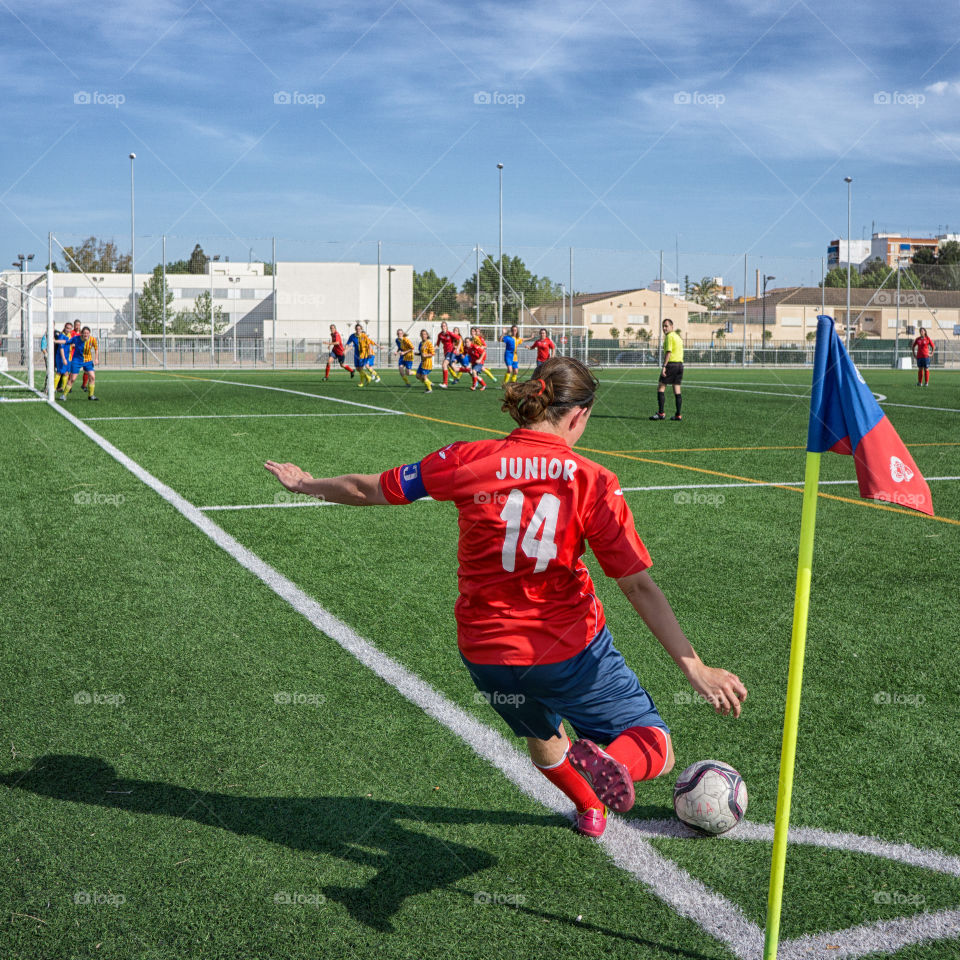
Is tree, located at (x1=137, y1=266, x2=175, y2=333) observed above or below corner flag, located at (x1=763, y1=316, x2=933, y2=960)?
above

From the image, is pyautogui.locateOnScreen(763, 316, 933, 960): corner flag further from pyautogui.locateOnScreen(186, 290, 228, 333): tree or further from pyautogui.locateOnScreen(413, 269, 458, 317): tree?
pyautogui.locateOnScreen(186, 290, 228, 333): tree

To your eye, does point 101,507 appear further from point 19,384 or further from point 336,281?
point 336,281

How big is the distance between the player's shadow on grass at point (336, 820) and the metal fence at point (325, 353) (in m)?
39.7

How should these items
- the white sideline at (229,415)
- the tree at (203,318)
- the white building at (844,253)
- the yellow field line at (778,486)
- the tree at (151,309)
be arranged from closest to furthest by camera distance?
1. the yellow field line at (778,486)
2. the white sideline at (229,415)
3. the tree at (151,309)
4. the tree at (203,318)
5. the white building at (844,253)

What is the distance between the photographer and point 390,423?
17.8 meters

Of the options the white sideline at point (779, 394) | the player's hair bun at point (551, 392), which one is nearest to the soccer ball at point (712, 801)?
the player's hair bun at point (551, 392)

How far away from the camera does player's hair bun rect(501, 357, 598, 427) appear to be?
2.88 m

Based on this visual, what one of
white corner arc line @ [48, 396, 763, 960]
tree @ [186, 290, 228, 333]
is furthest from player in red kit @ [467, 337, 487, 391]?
tree @ [186, 290, 228, 333]

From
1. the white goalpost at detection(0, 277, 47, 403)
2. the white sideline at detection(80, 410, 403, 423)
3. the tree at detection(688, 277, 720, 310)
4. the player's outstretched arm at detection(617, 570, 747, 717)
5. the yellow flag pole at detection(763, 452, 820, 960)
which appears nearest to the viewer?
the yellow flag pole at detection(763, 452, 820, 960)

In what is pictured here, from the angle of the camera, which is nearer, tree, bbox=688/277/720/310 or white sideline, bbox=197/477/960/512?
white sideline, bbox=197/477/960/512

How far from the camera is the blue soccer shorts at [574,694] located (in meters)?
2.95

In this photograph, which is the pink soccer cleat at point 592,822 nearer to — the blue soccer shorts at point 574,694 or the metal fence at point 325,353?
the blue soccer shorts at point 574,694

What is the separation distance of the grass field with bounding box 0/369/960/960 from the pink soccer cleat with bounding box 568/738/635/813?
323 mm

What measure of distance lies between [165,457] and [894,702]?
10102 millimetres
